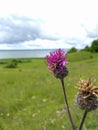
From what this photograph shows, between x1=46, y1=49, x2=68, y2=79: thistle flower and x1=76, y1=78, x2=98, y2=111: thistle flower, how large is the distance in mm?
289

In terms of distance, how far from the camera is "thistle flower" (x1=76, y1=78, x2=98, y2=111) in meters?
2.33

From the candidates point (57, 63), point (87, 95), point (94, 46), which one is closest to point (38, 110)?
point (57, 63)

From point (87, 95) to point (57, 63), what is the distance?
1.39ft

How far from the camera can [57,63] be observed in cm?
265

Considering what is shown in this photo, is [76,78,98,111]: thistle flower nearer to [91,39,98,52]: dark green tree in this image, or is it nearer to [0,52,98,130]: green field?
[0,52,98,130]: green field

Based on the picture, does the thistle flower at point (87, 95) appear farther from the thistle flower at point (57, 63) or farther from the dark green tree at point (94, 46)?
the dark green tree at point (94, 46)

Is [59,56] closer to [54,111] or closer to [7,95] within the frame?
[54,111]

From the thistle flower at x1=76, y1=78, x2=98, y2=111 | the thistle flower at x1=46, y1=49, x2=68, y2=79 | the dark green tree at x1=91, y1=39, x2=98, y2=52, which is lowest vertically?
the dark green tree at x1=91, y1=39, x2=98, y2=52

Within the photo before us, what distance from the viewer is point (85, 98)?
7.77 ft

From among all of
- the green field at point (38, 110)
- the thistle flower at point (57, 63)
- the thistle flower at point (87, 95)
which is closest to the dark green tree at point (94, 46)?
the green field at point (38, 110)

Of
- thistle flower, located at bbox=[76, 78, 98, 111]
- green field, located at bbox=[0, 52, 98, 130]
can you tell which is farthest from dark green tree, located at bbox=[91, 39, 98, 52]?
thistle flower, located at bbox=[76, 78, 98, 111]

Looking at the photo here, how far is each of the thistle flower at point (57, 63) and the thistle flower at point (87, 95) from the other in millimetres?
289

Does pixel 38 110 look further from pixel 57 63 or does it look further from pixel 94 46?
pixel 94 46

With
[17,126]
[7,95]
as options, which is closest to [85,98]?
[17,126]
